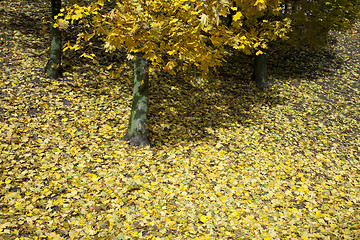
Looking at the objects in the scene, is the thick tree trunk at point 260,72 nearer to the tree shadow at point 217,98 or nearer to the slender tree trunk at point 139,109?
the tree shadow at point 217,98

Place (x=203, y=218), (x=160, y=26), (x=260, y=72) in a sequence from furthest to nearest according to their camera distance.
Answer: (x=260, y=72), (x=203, y=218), (x=160, y=26)

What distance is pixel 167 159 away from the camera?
6.71m

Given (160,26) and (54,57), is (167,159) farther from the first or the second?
(54,57)

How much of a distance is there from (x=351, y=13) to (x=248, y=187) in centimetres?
1116

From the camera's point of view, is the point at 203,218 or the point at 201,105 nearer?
the point at 203,218

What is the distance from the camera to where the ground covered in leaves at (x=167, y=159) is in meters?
4.89

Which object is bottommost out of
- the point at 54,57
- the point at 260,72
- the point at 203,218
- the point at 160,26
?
the point at 203,218

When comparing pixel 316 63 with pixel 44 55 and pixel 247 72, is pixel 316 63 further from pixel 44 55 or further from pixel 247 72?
pixel 44 55

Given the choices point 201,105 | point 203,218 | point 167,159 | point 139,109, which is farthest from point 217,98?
point 203,218

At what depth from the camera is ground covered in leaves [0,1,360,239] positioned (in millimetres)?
4891

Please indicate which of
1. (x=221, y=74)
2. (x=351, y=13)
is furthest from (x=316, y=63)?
→ (x=221, y=74)

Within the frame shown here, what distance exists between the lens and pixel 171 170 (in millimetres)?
6367

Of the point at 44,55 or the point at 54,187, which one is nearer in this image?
the point at 54,187

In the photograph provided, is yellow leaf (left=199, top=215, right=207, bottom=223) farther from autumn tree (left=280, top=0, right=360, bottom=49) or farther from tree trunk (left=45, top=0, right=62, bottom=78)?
autumn tree (left=280, top=0, right=360, bottom=49)
